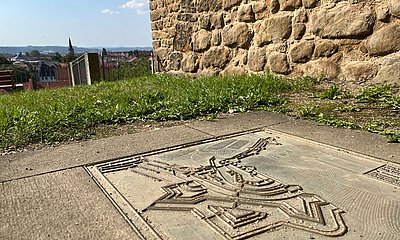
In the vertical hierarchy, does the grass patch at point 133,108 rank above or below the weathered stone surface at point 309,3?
below

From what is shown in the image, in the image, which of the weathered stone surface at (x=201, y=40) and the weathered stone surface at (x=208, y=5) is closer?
Answer: the weathered stone surface at (x=208, y=5)

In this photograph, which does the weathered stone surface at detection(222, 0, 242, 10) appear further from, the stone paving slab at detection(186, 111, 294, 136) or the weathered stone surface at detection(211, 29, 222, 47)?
the stone paving slab at detection(186, 111, 294, 136)

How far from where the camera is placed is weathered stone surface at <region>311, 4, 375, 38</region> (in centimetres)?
404

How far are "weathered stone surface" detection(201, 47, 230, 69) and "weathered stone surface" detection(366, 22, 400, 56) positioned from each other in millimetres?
2560

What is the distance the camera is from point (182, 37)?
7.20 m

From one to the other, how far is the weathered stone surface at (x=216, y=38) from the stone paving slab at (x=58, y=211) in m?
4.64

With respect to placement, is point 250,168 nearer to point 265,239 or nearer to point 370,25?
point 265,239

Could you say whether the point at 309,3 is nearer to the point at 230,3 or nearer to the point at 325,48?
the point at 325,48

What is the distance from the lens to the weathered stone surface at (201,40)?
650 cm

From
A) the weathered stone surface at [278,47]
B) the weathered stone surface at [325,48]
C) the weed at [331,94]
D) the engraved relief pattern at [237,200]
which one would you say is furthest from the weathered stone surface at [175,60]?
the engraved relief pattern at [237,200]

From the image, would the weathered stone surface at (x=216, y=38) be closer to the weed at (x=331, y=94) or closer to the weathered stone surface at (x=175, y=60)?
the weathered stone surface at (x=175, y=60)

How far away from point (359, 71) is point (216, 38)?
9.18 feet

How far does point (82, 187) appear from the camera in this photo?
191 cm

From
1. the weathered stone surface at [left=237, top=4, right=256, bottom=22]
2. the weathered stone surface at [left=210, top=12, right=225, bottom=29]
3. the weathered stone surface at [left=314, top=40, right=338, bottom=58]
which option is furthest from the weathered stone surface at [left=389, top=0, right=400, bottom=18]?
the weathered stone surface at [left=210, top=12, right=225, bottom=29]
